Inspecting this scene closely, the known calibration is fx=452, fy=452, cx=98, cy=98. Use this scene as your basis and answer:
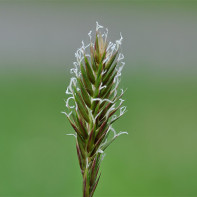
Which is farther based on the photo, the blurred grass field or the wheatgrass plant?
the blurred grass field

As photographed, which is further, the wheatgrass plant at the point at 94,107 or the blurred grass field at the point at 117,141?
the blurred grass field at the point at 117,141

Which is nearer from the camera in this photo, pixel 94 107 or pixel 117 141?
pixel 94 107
